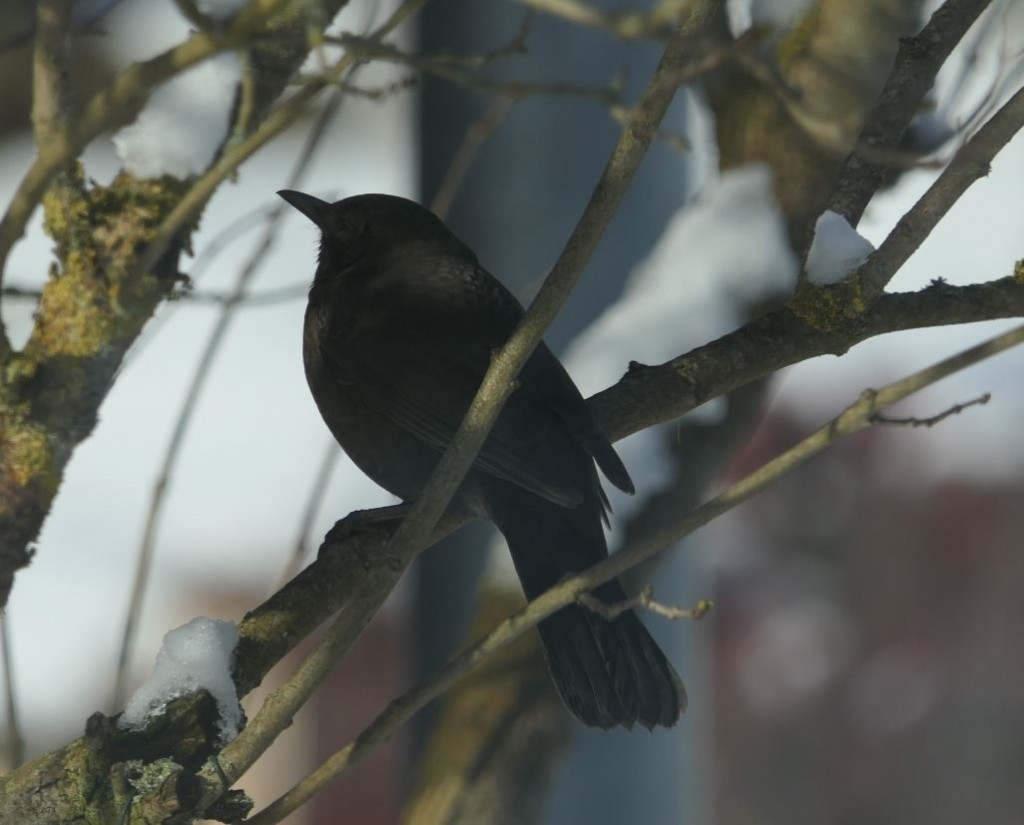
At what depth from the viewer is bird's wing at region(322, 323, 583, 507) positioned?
3.07 metres

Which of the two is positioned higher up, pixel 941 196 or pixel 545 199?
pixel 545 199

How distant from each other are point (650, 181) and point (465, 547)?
49.9 inches

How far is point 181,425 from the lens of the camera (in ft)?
10.6

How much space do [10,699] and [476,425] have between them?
1122 mm

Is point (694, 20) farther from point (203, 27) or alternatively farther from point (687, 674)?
point (687, 674)

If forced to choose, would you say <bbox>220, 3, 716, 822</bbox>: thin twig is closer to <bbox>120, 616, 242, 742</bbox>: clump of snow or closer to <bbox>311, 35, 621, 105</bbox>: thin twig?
<bbox>120, 616, 242, 742</bbox>: clump of snow

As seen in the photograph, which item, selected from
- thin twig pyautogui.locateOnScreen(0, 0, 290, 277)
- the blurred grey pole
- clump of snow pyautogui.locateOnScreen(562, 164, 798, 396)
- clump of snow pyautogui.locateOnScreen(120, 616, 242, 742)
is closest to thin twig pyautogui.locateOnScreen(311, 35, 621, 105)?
thin twig pyautogui.locateOnScreen(0, 0, 290, 277)

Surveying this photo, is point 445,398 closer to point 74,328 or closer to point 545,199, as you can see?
point 74,328

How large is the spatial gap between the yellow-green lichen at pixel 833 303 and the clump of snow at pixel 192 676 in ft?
4.11

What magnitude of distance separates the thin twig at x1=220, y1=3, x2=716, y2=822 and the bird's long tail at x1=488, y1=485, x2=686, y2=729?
2.57ft

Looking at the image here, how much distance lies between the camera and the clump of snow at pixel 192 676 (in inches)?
89.7

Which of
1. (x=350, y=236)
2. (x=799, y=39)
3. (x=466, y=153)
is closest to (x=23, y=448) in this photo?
(x=350, y=236)

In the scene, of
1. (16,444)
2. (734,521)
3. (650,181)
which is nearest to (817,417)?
(734,521)

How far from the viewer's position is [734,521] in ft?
37.8
